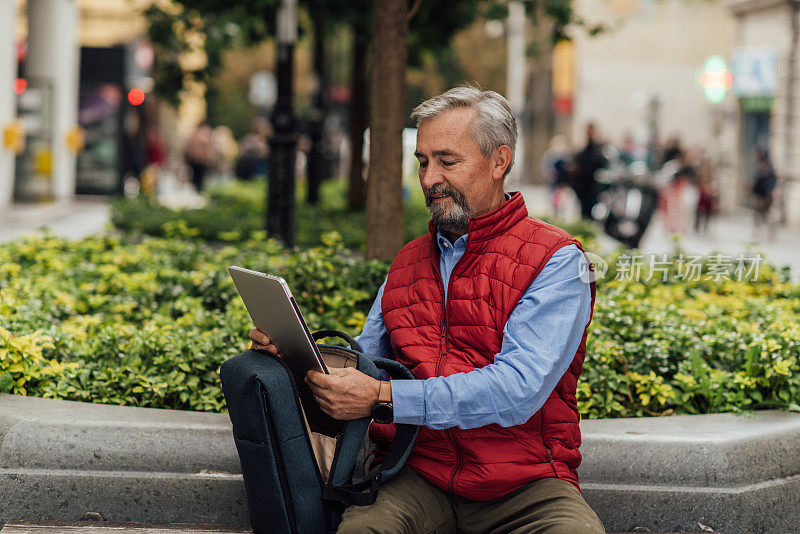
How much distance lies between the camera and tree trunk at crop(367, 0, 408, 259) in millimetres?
5715

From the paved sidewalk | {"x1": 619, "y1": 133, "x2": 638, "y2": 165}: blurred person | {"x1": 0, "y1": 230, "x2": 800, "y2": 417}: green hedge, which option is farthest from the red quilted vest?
{"x1": 619, "y1": 133, "x2": 638, "y2": 165}: blurred person

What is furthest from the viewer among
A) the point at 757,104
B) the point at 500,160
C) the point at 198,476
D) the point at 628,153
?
the point at 628,153

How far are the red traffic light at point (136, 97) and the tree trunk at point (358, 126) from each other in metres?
13.2

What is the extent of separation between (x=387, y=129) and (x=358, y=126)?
9.46 meters

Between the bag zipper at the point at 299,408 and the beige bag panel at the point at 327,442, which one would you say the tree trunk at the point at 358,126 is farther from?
the bag zipper at the point at 299,408

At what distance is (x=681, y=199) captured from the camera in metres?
21.7

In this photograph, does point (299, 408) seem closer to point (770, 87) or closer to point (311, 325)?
point (311, 325)

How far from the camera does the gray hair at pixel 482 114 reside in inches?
121

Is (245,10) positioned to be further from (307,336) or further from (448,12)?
(307,336)

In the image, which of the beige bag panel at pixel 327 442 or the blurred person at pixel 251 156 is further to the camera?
the blurred person at pixel 251 156

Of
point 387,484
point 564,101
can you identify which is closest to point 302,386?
point 387,484

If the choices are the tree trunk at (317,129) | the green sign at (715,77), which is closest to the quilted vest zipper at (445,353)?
the tree trunk at (317,129)

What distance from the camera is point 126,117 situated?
78.7ft

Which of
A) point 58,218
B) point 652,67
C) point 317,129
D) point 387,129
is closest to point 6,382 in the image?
point 387,129
